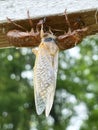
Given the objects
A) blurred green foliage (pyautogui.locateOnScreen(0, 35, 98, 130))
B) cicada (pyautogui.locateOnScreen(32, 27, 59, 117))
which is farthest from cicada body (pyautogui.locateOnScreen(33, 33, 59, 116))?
blurred green foliage (pyautogui.locateOnScreen(0, 35, 98, 130))

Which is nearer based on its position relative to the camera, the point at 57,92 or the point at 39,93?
the point at 39,93

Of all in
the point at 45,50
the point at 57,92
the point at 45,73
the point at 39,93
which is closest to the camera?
the point at 39,93

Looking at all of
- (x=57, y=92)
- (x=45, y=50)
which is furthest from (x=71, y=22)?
(x=57, y=92)

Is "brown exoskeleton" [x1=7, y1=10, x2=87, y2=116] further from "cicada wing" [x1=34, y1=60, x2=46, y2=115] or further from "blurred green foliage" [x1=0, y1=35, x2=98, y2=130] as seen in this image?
"blurred green foliage" [x1=0, y1=35, x2=98, y2=130]

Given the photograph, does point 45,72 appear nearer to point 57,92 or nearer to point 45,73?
point 45,73

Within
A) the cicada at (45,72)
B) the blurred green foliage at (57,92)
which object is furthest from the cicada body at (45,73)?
the blurred green foliage at (57,92)

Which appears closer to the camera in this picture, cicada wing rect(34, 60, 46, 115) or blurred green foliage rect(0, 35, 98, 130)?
cicada wing rect(34, 60, 46, 115)

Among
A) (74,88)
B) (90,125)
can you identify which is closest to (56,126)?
(74,88)
